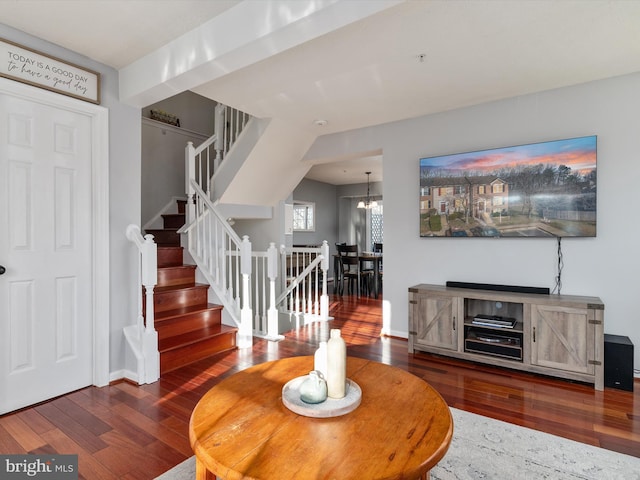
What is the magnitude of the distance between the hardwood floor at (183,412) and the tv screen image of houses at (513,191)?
1.32m

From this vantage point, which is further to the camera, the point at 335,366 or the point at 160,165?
the point at 160,165

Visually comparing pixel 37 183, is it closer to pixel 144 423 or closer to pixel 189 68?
pixel 189 68

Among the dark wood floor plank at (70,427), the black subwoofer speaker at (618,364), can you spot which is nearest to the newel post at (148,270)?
the dark wood floor plank at (70,427)

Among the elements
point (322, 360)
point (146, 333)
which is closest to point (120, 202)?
point (146, 333)

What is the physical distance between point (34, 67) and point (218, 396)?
8.35 ft

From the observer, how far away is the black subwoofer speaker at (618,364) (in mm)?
2660

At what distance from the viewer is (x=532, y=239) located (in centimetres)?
329

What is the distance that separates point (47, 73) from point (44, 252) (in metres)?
1.26

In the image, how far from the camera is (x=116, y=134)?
9.34 feet

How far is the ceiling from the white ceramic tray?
173 cm

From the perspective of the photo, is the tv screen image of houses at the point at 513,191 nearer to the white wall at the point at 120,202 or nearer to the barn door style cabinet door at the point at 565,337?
the barn door style cabinet door at the point at 565,337

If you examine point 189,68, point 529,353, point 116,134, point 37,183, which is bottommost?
point 529,353

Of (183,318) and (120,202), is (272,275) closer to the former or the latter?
(183,318)

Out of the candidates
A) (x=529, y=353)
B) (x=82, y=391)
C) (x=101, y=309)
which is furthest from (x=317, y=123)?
(x=82, y=391)
